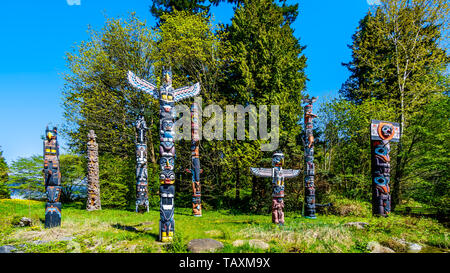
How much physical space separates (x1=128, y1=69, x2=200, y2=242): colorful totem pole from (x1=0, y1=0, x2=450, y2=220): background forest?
8.37 meters

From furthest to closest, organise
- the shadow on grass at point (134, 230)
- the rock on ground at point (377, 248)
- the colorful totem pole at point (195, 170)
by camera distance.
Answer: the colorful totem pole at point (195, 170) → the shadow on grass at point (134, 230) → the rock on ground at point (377, 248)

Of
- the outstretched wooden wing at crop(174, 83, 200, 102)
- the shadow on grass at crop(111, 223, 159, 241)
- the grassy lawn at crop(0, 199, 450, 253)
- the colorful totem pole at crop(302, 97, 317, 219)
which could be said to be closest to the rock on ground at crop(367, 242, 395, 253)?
the grassy lawn at crop(0, 199, 450, 253)

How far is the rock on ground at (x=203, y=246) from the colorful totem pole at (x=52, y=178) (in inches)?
232

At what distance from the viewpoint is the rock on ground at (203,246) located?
6840 millimetres

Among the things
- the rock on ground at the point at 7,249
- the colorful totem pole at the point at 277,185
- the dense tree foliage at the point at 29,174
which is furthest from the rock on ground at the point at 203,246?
the dense tree foliage at the point at 29,174

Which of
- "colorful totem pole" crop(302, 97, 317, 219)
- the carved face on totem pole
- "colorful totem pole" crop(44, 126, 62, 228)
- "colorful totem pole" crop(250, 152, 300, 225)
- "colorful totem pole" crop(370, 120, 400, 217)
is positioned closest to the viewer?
"colorful totem pole" crop(44, 126, 62, 228)

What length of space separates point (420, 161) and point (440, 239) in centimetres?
802

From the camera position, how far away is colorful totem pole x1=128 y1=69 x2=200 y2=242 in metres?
8.00

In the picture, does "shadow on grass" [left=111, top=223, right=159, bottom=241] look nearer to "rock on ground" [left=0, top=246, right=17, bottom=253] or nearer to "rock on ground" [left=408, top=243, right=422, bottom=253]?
"rock on ground" [left=0, top=246, right=17, bottom=253]

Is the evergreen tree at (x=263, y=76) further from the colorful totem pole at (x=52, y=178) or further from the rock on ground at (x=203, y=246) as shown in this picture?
the colorful totem pole at (x=52, y=178)

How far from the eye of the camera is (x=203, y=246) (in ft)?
23.0

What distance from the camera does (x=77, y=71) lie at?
67.5 ft

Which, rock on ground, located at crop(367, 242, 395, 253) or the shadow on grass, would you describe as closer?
rock on ground, located at crop(367, 242, 395, 253)

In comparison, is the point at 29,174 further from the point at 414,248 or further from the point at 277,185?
the point at 414,248
